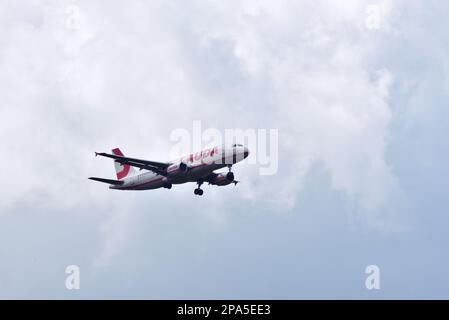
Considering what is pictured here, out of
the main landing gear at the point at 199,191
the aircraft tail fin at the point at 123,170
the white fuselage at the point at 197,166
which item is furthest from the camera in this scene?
the aircraft tail fin at the point at 123,170

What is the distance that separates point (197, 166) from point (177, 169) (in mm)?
3660

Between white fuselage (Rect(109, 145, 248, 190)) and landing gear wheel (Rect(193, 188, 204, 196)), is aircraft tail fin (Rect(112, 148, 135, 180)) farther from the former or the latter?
landing gear wheel (Rect(193, 188, 204, 196))

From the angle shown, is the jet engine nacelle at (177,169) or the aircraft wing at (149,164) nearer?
the jet engine nacelle at (177,169)

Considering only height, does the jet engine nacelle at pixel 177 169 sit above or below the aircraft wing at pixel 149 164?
below

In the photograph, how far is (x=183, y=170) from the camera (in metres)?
133

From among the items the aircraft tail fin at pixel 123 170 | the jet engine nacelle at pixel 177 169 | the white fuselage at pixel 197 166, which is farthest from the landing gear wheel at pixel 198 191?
the aircraft tail fin at pixel 123 170

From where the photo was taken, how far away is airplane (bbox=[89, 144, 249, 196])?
12784 centimetres

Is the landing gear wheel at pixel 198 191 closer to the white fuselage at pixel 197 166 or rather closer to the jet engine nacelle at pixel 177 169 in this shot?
the white fuselage at pixel 197 166

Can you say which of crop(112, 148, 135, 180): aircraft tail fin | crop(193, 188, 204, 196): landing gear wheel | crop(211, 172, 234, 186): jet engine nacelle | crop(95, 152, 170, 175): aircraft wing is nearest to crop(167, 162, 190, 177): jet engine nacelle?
crop(95, 152, 170, 175): aircraft wing

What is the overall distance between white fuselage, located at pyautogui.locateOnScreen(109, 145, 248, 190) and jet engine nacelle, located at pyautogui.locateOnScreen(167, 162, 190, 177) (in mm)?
202

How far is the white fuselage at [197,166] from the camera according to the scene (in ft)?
418
